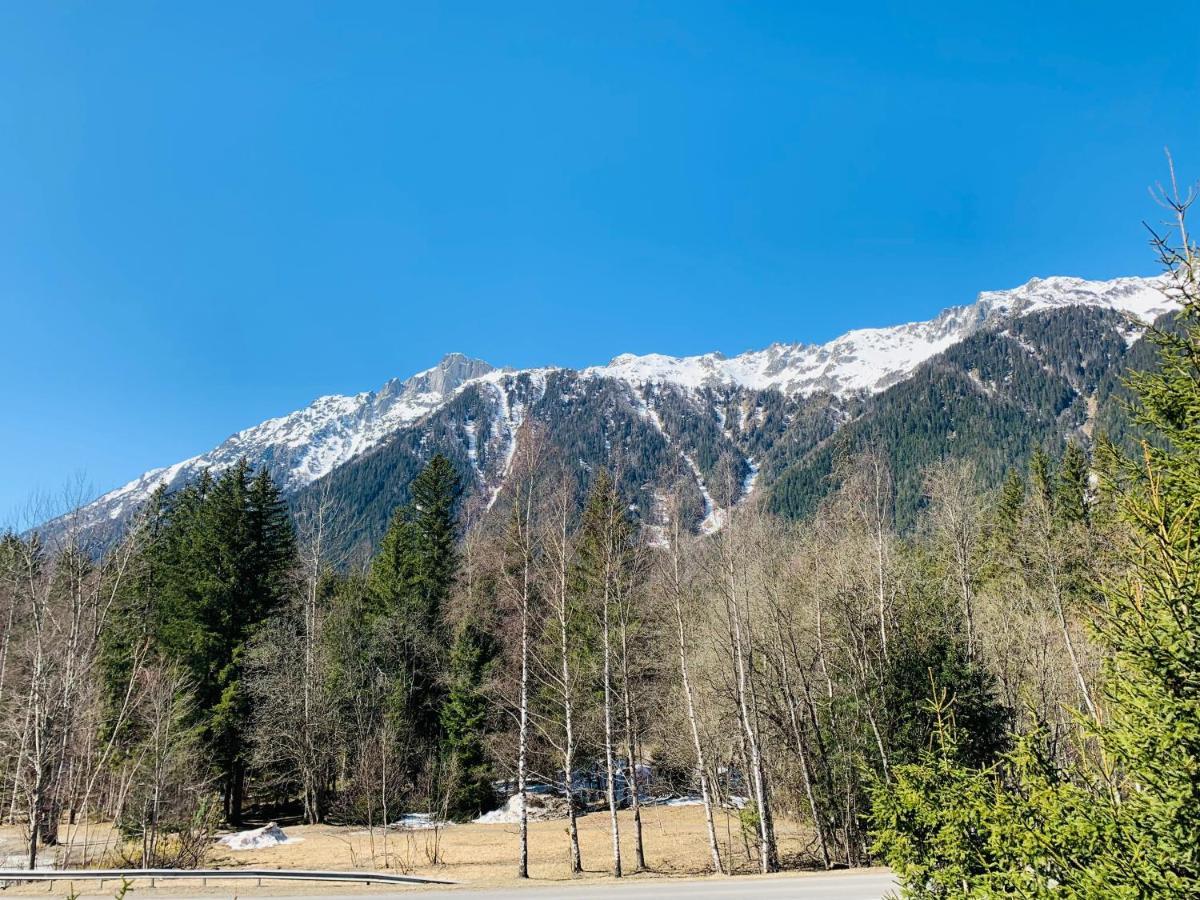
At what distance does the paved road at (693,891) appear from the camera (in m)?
13.3

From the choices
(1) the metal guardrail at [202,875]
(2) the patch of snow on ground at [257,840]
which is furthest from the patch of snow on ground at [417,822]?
(1) the metal guardrail at [202,875]

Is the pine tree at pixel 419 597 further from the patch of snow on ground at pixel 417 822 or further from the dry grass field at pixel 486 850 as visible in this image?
the dry grass field at pixel 486 850

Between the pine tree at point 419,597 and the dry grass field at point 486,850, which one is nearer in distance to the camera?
the dry grass field at point 486,850

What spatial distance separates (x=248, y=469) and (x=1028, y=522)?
41.1 metres

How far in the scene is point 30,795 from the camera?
17406 mm

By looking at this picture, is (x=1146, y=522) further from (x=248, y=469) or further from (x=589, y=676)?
(x=248, y=469)

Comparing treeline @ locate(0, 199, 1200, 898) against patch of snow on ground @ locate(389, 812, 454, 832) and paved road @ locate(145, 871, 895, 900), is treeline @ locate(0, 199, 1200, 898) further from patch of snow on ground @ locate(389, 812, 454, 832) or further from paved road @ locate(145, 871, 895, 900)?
paved road @ locate(145, 871, 895, 900)

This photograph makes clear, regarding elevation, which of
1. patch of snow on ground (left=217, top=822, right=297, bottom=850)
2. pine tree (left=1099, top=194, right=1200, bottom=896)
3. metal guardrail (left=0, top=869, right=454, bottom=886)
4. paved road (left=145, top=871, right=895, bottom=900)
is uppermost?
pine tree (left=1099, top=194, right=1200, bottom=896)

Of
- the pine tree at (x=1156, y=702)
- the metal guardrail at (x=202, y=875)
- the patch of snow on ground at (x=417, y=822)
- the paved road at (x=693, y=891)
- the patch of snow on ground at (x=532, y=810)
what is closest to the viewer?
the pine tree at (x=1156, y=702)

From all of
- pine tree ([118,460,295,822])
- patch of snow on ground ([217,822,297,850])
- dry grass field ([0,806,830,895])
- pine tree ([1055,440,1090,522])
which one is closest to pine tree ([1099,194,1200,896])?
dry grass field ([0,806,830,895])

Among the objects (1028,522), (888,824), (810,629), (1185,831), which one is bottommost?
(888,824)

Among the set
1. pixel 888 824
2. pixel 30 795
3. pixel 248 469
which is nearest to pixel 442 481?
pixel 248 469

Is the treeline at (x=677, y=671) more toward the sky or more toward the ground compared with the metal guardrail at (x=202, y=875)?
more toward the sky

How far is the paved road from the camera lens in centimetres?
1331
